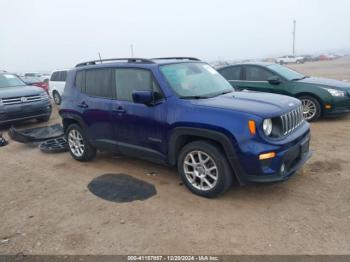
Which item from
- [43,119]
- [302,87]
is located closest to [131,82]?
[302,87]

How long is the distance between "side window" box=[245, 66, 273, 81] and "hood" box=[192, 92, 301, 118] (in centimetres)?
400

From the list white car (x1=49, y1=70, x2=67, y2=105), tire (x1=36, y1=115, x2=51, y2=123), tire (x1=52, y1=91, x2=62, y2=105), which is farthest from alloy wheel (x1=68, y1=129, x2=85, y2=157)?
tire (x1=52, y1=91, x2=62, y2=105)

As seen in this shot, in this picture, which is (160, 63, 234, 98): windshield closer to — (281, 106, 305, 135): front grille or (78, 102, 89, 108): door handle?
(281, 106, 305, 135): front grille

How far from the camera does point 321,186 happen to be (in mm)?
4223

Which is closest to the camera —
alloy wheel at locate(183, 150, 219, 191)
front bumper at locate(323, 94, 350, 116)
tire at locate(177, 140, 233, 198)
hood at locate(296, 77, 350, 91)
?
tire at locate(177, 140, 233, 198)

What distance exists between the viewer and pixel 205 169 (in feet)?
13.2

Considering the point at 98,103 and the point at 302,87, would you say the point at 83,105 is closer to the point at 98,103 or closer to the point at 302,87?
the point at 98,103

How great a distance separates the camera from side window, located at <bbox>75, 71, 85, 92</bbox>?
5.57 meters

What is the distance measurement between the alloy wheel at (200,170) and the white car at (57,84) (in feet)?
37.5

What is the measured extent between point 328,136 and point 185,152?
3877mm

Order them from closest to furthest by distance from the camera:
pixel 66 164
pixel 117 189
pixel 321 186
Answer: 1. pixel 321 186
2. pixel 117 189
3. pixel 66 164

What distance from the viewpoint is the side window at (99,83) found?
5.06m

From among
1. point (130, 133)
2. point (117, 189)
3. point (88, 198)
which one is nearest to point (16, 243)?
point (88, 198)

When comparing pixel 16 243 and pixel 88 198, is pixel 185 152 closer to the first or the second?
pixel 88 198
